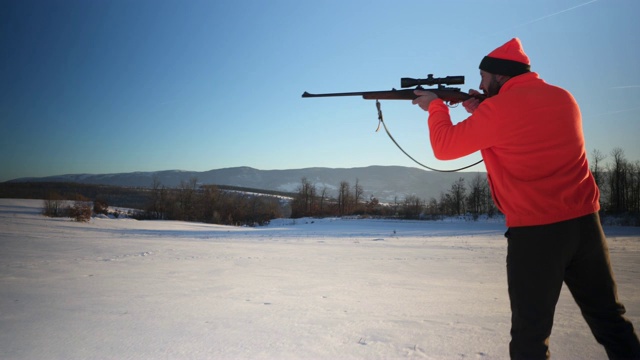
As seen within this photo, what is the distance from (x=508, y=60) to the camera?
1903mm

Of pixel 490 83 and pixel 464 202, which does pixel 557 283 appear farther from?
pixel 464 202

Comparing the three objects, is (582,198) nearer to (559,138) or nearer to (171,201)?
(559,138)

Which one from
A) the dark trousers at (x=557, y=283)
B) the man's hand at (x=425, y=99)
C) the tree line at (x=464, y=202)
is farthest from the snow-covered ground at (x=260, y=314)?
the tree line at (x=464, y=202)

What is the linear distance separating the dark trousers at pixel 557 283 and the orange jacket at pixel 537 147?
0.09m

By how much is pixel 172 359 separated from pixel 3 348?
146 cm

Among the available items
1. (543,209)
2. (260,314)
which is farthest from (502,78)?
(260,314)

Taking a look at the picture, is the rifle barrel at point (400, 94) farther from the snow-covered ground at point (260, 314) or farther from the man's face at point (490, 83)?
the snow-covered ground at point (260, 314)

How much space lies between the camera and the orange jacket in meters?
1.69

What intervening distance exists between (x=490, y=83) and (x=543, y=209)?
2.77 feet

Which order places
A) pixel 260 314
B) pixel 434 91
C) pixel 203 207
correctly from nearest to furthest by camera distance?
pixel 434 91 → pixel 260 314 → pixel 203 207

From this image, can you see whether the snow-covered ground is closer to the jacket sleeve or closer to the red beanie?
the jacket sleeve

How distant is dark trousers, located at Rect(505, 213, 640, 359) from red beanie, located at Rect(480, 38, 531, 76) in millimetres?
891

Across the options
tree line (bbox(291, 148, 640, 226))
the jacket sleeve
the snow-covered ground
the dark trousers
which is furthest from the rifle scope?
tree line (bbox(291, 148, 640, 226))

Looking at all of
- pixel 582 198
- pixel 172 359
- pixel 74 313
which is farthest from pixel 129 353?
pixel 582 198
